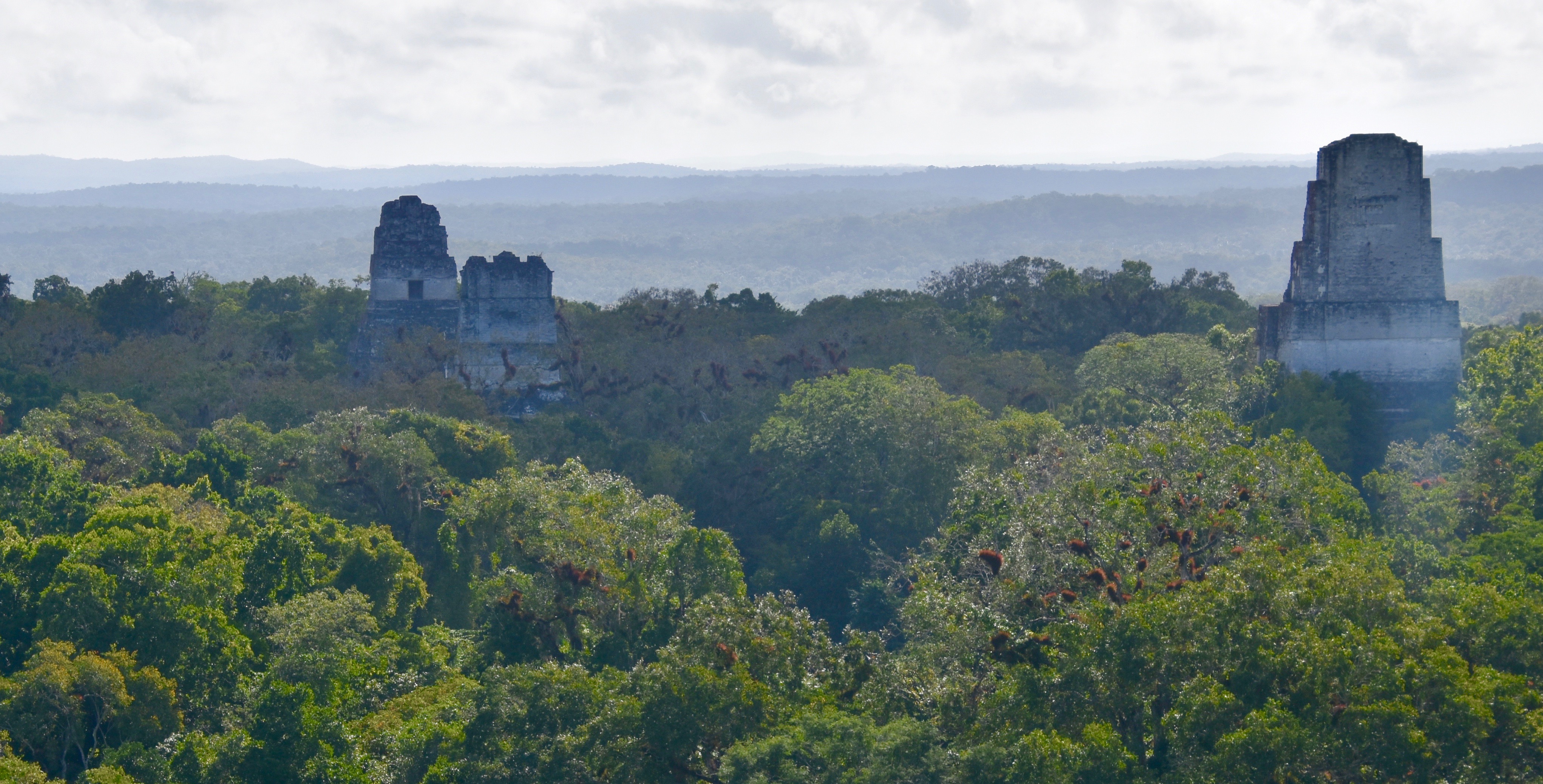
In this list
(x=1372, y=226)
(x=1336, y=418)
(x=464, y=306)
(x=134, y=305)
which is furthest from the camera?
(x=134, y=305)

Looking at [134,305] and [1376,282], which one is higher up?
[1376,282]

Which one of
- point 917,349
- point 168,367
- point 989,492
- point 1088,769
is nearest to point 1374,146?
point 989,492

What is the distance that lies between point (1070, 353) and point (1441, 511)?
2303 centimetres

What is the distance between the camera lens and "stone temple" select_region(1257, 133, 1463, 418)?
96.5 ft

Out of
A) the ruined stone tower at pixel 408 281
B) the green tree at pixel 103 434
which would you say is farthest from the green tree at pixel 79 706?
the ruined stone tower at pixel 408 281

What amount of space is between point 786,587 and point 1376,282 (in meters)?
A: 12.1

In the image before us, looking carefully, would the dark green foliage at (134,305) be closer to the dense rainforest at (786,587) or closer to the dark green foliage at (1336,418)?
the dense rainforest at (786,587)

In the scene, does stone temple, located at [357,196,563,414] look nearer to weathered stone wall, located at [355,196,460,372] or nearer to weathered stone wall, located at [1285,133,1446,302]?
weathered stone wall, located at [355,196,460,372]

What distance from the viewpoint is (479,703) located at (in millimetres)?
17344

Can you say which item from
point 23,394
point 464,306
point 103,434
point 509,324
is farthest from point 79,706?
point 509,324

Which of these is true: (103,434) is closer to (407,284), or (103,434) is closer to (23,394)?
(23,394)

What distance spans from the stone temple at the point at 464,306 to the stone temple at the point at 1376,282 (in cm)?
1736

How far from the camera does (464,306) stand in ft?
127

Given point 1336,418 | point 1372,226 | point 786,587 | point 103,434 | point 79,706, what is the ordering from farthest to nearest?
point 786,587 < point 1372,226 < point 103,434 < point 1336,418 < point 79,706
